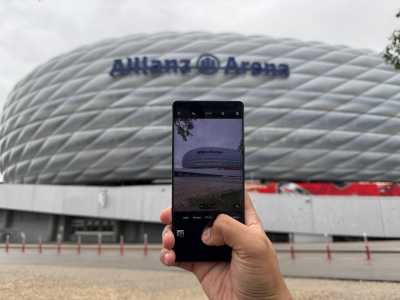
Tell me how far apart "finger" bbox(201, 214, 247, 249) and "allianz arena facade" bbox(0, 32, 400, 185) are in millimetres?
29653

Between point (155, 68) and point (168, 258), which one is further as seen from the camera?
point (155, 68)

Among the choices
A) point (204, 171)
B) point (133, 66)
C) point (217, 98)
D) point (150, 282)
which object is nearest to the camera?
point (204, 171)

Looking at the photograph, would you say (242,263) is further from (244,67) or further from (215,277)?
(244,67)

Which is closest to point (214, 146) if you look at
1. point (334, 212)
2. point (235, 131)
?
point (235, 131)

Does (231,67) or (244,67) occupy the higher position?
(244,67)

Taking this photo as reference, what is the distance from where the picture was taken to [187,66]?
3400cm

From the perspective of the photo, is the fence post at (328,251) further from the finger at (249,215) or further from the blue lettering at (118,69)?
the blue lettering at (118,69)

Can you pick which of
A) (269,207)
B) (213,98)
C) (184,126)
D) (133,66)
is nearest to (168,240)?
(184,126)

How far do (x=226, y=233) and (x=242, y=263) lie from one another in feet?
0.63

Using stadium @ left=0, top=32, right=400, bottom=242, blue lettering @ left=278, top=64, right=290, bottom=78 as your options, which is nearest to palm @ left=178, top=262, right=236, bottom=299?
stadium @ left=0, top=32, right=400, bottom=242

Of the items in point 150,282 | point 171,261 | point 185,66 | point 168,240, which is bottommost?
point 150,282

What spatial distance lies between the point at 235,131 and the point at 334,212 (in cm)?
2088

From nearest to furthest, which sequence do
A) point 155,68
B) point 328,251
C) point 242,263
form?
point 242,263, point 328,251, point 155,68

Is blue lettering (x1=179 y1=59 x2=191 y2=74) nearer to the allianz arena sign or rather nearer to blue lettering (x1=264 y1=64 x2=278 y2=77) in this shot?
the allianz arena sign
